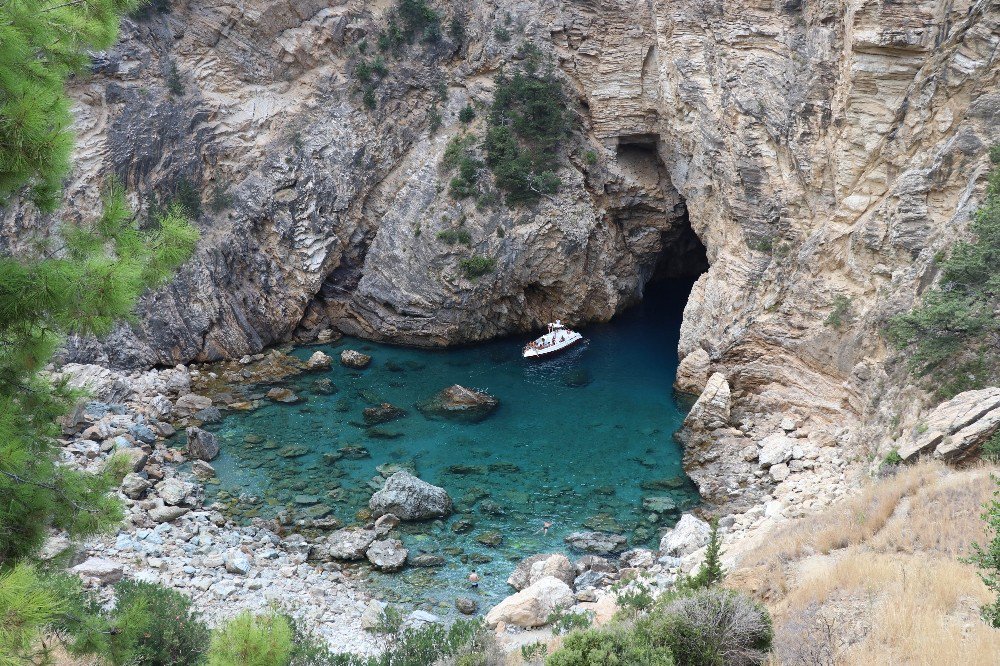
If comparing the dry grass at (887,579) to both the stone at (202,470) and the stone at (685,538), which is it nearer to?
the stone at (685,538)

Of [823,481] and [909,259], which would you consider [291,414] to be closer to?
[823,481]

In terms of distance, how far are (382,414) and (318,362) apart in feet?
18.4

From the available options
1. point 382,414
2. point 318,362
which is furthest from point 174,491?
point 318,362

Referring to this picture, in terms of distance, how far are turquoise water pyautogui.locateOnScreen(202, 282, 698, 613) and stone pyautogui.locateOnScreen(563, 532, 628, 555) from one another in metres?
0.35

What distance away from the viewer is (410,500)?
2106cm

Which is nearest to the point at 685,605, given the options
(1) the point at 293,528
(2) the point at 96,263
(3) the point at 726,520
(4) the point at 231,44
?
(2) the point at 96,263

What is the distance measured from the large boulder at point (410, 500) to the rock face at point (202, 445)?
20.5 ft

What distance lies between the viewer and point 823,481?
64.1 ft

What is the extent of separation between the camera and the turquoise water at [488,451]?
20.2m

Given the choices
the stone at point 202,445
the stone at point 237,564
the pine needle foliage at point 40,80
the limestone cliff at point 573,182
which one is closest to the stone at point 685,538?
the limestone cliff at point 573,182

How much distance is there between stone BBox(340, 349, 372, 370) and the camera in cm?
3156

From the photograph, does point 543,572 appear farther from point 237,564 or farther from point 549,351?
point 549,351

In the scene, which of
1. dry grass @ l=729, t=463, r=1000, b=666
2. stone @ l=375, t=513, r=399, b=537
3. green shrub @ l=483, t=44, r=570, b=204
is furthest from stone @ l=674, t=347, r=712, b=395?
dry grass @ l=729, t=463, r=1000, b=666

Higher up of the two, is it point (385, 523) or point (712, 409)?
point (712, 409)
